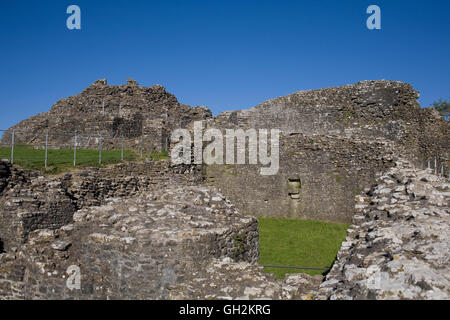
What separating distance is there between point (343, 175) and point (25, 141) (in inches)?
724

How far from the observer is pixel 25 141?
2216cm

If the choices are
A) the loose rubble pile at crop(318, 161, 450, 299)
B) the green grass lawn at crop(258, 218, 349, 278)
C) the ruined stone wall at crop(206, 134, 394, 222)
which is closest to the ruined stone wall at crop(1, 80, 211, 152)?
the ruined stone wall at crop(206, 134, 394, 222)

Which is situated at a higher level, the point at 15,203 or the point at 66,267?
the point at 15,203

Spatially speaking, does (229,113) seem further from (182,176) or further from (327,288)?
(327,288)

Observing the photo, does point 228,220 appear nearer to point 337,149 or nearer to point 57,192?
point 57,192

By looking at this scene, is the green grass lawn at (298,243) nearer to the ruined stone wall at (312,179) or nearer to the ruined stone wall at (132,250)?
the ruined stone wall at (312,179)

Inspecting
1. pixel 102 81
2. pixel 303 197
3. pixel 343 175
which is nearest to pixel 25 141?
pixel 102 81

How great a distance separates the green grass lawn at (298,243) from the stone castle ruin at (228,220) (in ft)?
3.24

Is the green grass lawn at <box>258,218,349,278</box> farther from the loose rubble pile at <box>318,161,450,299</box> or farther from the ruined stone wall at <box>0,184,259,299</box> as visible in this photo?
the loose rubble pile at <box>318,161,450,299</box>

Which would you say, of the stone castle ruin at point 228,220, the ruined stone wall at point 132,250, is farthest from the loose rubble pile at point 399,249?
the ruined stone wall at point 132,250

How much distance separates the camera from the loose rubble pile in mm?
3162

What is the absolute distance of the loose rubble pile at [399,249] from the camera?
3.16 metres

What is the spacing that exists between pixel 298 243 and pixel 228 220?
4.75m

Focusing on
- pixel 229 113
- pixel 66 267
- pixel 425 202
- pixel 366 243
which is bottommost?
pixel 66 267
